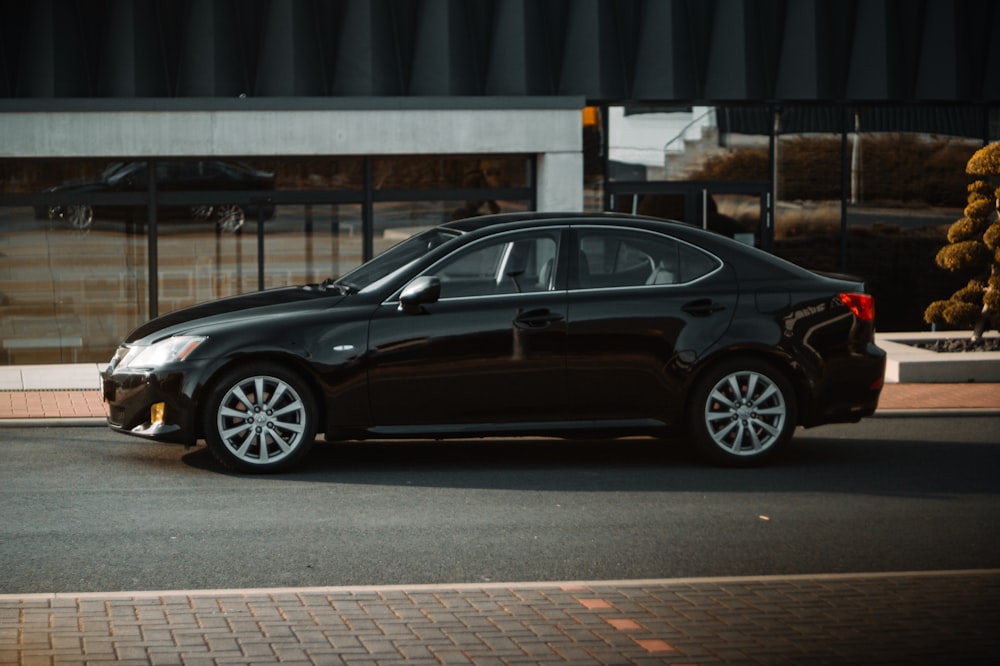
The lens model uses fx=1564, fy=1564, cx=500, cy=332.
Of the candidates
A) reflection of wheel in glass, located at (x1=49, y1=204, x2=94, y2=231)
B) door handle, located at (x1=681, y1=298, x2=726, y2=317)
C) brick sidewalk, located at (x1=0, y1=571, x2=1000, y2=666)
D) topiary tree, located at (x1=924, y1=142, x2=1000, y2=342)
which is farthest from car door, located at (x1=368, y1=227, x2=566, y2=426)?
reflection of wheel in glass, located at (x1=49, y1=204, x2=94, y2=231)

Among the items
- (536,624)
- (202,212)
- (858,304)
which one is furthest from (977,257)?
(536,624)

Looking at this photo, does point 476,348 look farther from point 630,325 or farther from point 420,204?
point 420,204

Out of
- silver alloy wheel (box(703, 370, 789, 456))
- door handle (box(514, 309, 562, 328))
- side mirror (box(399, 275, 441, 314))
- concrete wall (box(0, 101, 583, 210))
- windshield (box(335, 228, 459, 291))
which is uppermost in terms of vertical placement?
concrete wall (box(0, 101, 583, 210))

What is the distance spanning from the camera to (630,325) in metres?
10.3

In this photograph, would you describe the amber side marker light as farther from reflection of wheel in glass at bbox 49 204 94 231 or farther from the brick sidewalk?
reflection of wheel in glass at bbox 49 204 94 231

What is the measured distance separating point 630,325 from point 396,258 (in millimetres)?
1748

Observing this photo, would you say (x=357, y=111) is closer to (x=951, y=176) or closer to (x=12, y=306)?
(x=12, y=306)

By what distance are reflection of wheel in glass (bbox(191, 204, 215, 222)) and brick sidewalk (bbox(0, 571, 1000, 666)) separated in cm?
1286

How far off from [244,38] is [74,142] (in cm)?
258

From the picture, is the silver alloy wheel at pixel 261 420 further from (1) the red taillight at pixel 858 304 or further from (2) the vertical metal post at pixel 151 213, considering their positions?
(2) the vertical metal post at pixel 151 213

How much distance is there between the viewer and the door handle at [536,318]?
33.4 feet

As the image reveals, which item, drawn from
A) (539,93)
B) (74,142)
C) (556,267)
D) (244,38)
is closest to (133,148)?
(74,142)

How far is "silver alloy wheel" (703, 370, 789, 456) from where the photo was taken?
10438 millimetres

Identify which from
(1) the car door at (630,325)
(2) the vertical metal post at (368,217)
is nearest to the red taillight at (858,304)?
(1) the car door at (630,325)
